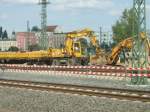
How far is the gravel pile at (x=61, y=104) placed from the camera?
1664cm

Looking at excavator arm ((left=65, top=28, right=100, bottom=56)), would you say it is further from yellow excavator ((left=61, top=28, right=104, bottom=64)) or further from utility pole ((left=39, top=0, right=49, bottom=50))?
utility pole ((left=39, top=0, right=49, bottom=50))

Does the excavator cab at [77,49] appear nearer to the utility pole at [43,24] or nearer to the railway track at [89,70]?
the railway track at [89,70]

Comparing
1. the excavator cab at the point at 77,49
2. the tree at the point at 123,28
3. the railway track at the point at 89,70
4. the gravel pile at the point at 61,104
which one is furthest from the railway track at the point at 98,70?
the tree at the point at 123,28

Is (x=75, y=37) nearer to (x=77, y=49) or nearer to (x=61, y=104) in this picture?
(x=77, y=49)

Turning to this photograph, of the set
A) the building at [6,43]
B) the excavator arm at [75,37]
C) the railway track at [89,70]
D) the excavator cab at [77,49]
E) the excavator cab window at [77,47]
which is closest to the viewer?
the railway track at [89,70]

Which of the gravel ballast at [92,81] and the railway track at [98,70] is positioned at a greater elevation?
the railway track at [98,70]

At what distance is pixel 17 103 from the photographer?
1919 cm

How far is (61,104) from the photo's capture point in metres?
18.4

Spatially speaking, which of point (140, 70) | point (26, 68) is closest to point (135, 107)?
point (140, 70)

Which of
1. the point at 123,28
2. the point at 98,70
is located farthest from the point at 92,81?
the point at 123,28

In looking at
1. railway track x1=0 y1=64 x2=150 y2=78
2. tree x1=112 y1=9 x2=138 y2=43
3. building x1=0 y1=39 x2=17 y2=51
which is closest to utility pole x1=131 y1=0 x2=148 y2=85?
railway track x1=0 y1=64 x2=150 y2=78

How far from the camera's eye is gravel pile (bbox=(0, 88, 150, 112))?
16641 millimetres

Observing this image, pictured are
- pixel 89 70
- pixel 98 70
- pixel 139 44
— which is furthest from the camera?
pixel 89 70

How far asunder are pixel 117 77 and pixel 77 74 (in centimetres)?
517
